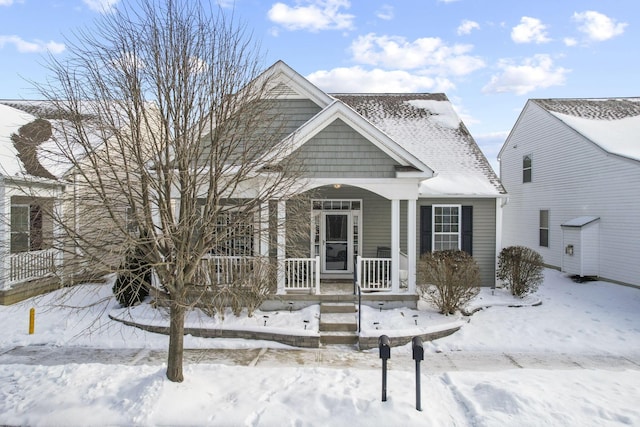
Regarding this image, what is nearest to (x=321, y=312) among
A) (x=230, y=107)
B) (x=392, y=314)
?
(x=392, y=314)

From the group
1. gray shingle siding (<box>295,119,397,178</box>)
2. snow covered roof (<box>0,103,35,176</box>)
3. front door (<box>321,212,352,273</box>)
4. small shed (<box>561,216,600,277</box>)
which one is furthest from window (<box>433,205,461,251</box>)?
snow covered roof (<box>0,103,35,176</box>)

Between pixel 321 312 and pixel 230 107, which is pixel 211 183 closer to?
pixel 230 107

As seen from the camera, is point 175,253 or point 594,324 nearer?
point 175,253

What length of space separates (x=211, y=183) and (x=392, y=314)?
5.88 metres

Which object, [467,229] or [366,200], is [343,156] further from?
[467,229]

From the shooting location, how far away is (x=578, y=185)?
1514cm

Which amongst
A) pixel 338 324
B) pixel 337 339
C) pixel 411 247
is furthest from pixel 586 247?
pixel 337 339

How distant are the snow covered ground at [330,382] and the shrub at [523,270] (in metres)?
1.81

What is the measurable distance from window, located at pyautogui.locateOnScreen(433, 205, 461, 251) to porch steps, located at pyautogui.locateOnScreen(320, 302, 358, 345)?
4.23 meters

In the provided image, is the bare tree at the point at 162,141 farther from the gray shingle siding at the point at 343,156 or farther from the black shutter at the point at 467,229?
the black shutter at the point at 467,229

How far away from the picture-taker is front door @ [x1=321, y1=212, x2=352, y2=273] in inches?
503

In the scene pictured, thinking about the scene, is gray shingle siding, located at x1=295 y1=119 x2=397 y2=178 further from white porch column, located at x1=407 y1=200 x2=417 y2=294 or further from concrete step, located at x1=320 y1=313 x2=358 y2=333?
concrete step, located at x1=320 y1=313 x2=358 y2=333

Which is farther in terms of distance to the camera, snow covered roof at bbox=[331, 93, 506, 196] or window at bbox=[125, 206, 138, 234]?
snow covered roof at bbox=[331, 93, 506, 196]

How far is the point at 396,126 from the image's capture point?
14812 millimetres
